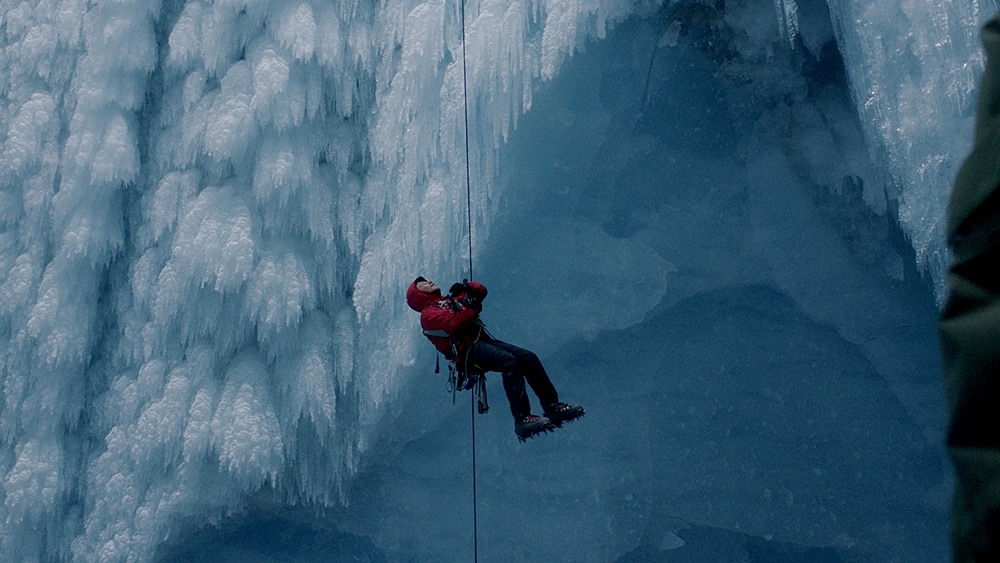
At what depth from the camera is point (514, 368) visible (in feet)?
9.41

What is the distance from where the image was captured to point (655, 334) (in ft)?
13.8

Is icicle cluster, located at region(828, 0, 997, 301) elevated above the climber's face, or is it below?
above

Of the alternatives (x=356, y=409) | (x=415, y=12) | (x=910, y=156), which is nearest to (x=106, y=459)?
(x=356, y=409)

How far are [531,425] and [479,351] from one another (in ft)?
1.21

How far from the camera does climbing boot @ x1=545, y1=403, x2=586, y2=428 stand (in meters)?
2.82

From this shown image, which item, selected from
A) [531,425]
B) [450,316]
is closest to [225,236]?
[450,316]

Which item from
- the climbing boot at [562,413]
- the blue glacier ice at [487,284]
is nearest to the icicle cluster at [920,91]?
the blue glacier ice at [487,284]

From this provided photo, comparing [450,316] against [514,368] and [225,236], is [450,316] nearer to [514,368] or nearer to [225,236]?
[514,368]

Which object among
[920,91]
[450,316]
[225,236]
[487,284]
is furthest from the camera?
[487,284]

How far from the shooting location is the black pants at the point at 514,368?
2.87m

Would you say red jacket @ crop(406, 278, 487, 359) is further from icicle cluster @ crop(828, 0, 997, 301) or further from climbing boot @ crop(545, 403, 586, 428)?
icicle cluster @ crop(828, 0, 997, 301)

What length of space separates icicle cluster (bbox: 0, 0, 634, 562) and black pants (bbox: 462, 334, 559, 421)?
0.98 meters

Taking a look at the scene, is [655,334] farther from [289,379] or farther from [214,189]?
[214,189]

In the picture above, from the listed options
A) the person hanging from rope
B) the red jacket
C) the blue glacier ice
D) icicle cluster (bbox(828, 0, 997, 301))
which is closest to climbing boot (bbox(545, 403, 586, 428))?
the person hanging from rope
